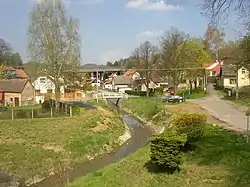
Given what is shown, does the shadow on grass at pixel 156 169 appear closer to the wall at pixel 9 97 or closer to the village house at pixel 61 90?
the village house at pixel 61 90

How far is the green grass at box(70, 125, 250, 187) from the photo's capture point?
15.7 meters

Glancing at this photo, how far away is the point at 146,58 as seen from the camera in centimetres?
8675

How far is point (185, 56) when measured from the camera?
2835 inches

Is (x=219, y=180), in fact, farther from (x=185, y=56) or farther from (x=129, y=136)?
(x=185, y=56)

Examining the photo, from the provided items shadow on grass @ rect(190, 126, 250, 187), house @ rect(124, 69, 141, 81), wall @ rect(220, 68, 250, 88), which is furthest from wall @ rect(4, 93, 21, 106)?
shadow on grass @ rect(190, 126, 250, 187)

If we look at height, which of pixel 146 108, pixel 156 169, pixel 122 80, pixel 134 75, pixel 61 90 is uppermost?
pixel 134 75

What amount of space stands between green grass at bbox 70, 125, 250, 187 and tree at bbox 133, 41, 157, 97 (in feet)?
196

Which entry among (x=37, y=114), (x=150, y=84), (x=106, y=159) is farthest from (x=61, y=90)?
(x=106, y=159)

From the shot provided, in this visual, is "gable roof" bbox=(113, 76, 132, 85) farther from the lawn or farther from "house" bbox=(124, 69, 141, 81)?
the lawn

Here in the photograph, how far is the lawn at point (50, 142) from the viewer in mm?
22859

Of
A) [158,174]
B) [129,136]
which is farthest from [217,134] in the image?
[129,136]

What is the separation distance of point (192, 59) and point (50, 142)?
156 ft

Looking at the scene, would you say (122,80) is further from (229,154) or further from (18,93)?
(229,154)

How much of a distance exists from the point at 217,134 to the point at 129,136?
41.3ft
